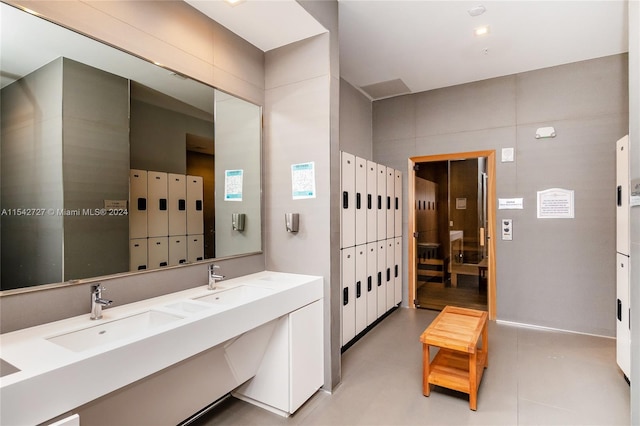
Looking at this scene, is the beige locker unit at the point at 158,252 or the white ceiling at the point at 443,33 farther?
the white ceiling at the point at 443,33

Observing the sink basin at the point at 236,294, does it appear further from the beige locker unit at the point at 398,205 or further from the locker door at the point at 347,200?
the beige locker unit at the point at 398,205

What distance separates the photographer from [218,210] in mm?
2617

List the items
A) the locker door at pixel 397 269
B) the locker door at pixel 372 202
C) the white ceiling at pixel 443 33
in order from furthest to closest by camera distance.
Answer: the locker door at pixel 397 269
the locker door at pixel 372 202
the white ceiling at pixel 443 33

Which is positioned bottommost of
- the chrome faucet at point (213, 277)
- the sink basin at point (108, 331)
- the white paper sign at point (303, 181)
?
the sink basin at point (108, 331)

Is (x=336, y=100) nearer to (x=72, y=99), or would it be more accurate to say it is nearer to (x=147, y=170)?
(x=147, y=170)

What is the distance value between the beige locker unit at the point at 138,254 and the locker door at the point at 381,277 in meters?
2.68

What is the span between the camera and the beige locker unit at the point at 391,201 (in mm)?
4312

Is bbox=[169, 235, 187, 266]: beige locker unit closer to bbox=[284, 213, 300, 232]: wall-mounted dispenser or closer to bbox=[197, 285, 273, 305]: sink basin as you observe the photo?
bbox=[197, 285, 273, 305]: sink basin

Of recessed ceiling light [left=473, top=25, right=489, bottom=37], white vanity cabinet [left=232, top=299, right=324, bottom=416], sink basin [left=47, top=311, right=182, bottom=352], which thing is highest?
recessed ceiling light [left=473, top=25, right=489, bottom=37]

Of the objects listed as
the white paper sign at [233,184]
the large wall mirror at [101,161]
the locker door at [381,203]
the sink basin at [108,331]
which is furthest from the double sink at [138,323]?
the locker door at [381,203]

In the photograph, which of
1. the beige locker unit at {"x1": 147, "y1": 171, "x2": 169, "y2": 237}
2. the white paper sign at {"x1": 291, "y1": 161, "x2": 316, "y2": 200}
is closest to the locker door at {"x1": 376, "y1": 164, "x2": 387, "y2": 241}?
the white paper sign at {"x1": 291, "y1": 161, "x2": 316, "y2": 200}

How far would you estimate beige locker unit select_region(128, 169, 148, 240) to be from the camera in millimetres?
1982

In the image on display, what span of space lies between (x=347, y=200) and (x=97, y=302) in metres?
2.24

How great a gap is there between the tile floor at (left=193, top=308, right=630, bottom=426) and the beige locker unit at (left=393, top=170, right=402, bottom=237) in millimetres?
1611
